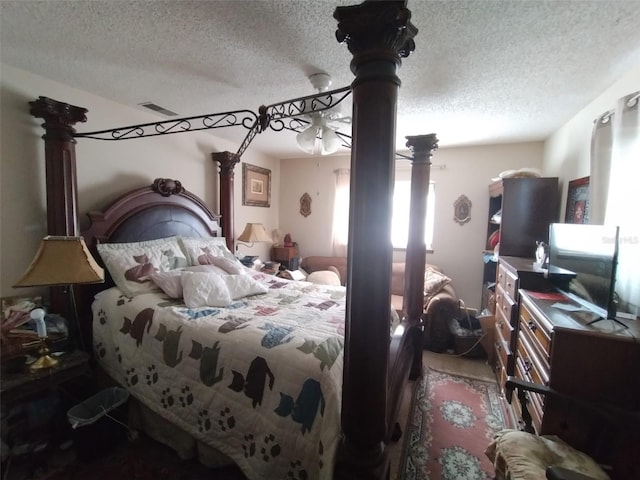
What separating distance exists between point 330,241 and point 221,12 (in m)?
3.41

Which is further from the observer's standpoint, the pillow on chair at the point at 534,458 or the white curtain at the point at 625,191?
the white curtain at the point at 625,191

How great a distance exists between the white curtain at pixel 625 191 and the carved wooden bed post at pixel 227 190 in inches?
125

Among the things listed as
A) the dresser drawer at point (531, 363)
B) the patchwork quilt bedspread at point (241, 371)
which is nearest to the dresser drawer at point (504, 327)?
the dresser drawer at point (531, 363)

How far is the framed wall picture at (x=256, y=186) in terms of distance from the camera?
3.90 meters

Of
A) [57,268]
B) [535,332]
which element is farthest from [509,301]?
[57,268]

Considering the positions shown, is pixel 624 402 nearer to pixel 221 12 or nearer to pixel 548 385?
pixel 548 385

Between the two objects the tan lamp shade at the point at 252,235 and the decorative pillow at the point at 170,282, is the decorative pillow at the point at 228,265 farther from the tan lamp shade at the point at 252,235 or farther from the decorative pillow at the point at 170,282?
the tan lamp shade at the point at 252,235

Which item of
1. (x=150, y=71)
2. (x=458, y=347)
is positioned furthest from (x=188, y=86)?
(x=458, y=347)

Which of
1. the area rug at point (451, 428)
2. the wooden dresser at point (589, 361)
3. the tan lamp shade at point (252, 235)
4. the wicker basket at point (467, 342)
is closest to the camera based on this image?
the wooden dresser at point (589, 361)

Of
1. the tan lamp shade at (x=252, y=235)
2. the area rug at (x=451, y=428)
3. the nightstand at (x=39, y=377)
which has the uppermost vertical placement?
the tan lamp shade at (x=252, y=235)

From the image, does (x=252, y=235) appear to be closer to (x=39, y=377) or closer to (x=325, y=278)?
(x=325, y=278)

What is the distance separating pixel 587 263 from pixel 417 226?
1048 mm

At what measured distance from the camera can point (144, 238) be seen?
2453 mm

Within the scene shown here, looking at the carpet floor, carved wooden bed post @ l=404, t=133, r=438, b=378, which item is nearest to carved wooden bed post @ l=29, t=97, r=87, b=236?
the carpet floor
